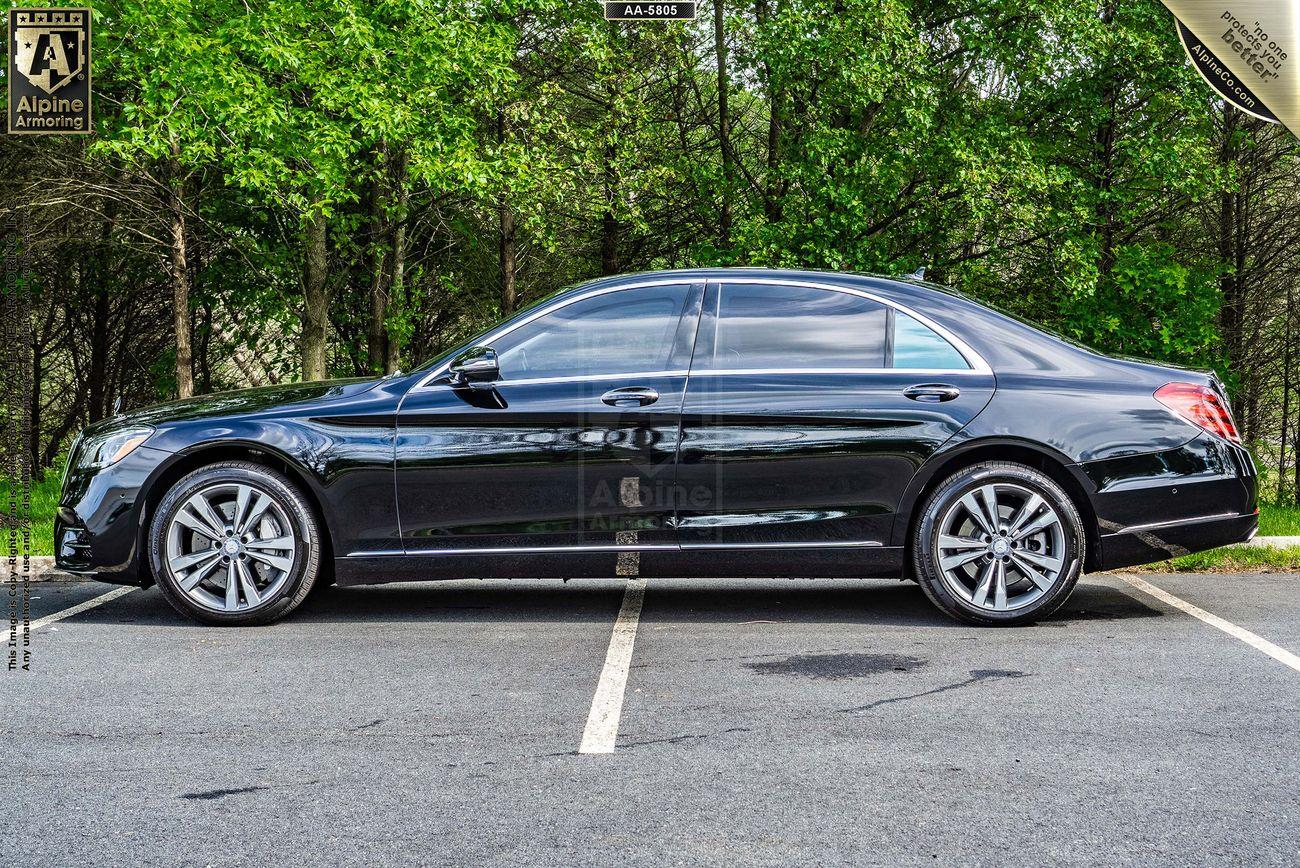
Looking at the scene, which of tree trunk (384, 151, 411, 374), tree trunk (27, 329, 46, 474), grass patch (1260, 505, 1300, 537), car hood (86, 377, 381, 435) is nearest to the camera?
car hood (86, 377, 381, 435)

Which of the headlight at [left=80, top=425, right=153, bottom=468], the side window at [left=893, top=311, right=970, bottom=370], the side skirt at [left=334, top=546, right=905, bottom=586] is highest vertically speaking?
the side window at [left=893, top=311, right=970, bottom=370]

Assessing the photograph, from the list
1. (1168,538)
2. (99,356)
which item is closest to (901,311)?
(1168,538)

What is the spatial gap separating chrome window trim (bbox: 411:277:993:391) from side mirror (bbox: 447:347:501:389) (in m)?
0.07

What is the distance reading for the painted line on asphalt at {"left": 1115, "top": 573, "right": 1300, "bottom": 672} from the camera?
18.9 ft

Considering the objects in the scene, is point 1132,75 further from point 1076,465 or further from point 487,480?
point 487,480

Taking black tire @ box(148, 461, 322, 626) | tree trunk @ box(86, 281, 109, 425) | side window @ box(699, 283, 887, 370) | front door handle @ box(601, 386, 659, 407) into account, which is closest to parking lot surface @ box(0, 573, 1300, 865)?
black tire @ box(148, 461, 322, 626)

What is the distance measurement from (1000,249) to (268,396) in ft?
39.0

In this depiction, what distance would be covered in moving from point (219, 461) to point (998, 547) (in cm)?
386

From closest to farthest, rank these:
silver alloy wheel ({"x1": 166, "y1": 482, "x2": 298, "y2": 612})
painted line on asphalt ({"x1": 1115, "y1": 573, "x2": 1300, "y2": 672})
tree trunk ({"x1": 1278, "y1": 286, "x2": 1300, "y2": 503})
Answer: painted line on asphalt ({"x1": 1115, "y1": 573, "x2": 1300, "y2": 672}) < silver alloy wheel ({"x1": 166, "y1": 482, "x2": 298, "y2": 612}) < tree trunk ({"x1": 1278, "y1": 286, "x2": 1300, "y2": 503})

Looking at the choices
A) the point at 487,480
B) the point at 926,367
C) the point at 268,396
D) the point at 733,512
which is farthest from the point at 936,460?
the point at 268,396

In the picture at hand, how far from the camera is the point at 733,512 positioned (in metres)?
6.38

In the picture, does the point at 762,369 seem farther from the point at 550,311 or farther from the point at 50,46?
the point at 50,46

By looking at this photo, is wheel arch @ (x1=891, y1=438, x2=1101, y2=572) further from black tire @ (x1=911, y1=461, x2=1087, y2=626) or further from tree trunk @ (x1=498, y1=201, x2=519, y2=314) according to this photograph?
tree trunk @ (x1=498, y1=201, x2=519, y2=314)

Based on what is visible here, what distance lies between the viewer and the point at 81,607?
7176mm
